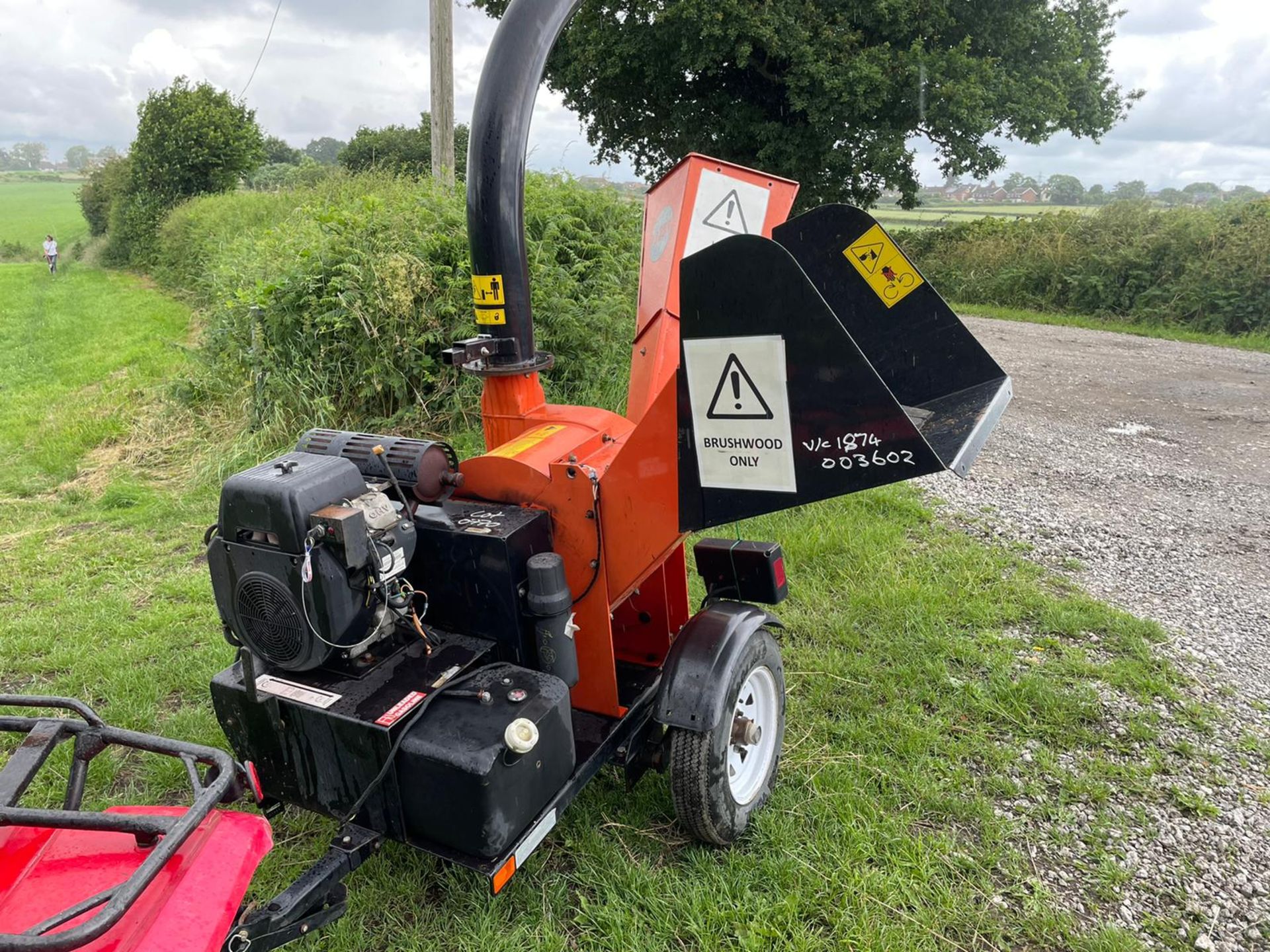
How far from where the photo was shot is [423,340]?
6.29 metres

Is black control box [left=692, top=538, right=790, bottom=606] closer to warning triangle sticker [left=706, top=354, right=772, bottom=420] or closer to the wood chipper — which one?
the wood chipper

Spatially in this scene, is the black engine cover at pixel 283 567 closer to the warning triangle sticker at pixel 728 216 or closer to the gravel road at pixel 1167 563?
the warning triangle sticker at pixel 728 216

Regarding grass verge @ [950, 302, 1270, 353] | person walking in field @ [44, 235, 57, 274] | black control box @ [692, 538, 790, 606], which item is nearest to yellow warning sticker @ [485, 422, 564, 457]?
black control box @ [692, 538, 790, 606]

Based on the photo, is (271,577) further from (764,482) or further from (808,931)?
(808,931)

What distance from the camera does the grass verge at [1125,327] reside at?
1247 cm

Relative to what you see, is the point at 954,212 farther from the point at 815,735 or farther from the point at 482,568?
the point at 482,568

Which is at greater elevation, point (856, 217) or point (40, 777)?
point (856, 217)

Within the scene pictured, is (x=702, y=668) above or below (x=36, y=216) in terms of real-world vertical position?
below

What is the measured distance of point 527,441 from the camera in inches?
108

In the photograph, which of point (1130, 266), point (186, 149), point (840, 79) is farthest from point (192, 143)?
point (1130, 266)

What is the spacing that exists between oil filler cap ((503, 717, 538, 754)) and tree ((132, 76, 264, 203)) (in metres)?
23.9

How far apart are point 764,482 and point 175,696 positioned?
3013 mm

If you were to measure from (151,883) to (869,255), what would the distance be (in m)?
2.49

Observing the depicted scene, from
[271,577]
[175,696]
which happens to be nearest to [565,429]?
[271,577]
